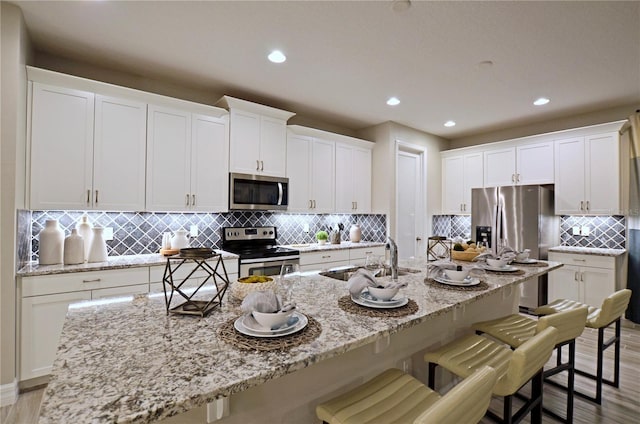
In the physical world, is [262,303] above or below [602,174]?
below

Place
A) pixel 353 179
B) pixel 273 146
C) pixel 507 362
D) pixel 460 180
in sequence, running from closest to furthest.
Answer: pixel 507 362, pixel 273 146, pixel 353 179, pixel 460 180

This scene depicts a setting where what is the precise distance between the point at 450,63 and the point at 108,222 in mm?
3633

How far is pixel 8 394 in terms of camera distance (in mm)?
2160

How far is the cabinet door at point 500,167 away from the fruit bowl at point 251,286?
185 inches

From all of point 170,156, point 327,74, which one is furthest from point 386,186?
point 170,156

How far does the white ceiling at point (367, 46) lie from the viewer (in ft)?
7.11

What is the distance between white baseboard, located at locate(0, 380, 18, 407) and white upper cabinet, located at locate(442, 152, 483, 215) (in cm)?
573

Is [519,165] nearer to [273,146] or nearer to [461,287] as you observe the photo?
[273,146]

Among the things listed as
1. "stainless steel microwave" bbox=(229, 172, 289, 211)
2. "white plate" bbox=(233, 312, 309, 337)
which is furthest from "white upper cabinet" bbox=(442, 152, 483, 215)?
"white plate" bbox=(233, 312, 309, 337)

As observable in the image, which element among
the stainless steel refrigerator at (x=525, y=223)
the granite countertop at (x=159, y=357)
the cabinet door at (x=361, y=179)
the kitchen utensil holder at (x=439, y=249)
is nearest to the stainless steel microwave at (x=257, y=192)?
the cabinet door at (x=361, y=179)

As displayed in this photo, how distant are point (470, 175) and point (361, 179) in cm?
196

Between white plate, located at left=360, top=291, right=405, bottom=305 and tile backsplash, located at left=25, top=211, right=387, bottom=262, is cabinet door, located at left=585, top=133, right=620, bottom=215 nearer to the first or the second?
tile backsplash, located at left=25, top=211, right=387, bottom=262

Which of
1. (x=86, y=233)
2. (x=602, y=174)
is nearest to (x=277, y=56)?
(x=86, y=233)

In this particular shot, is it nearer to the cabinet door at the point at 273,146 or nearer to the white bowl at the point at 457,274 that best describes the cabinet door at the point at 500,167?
the cabinet door at the point at 273,146
